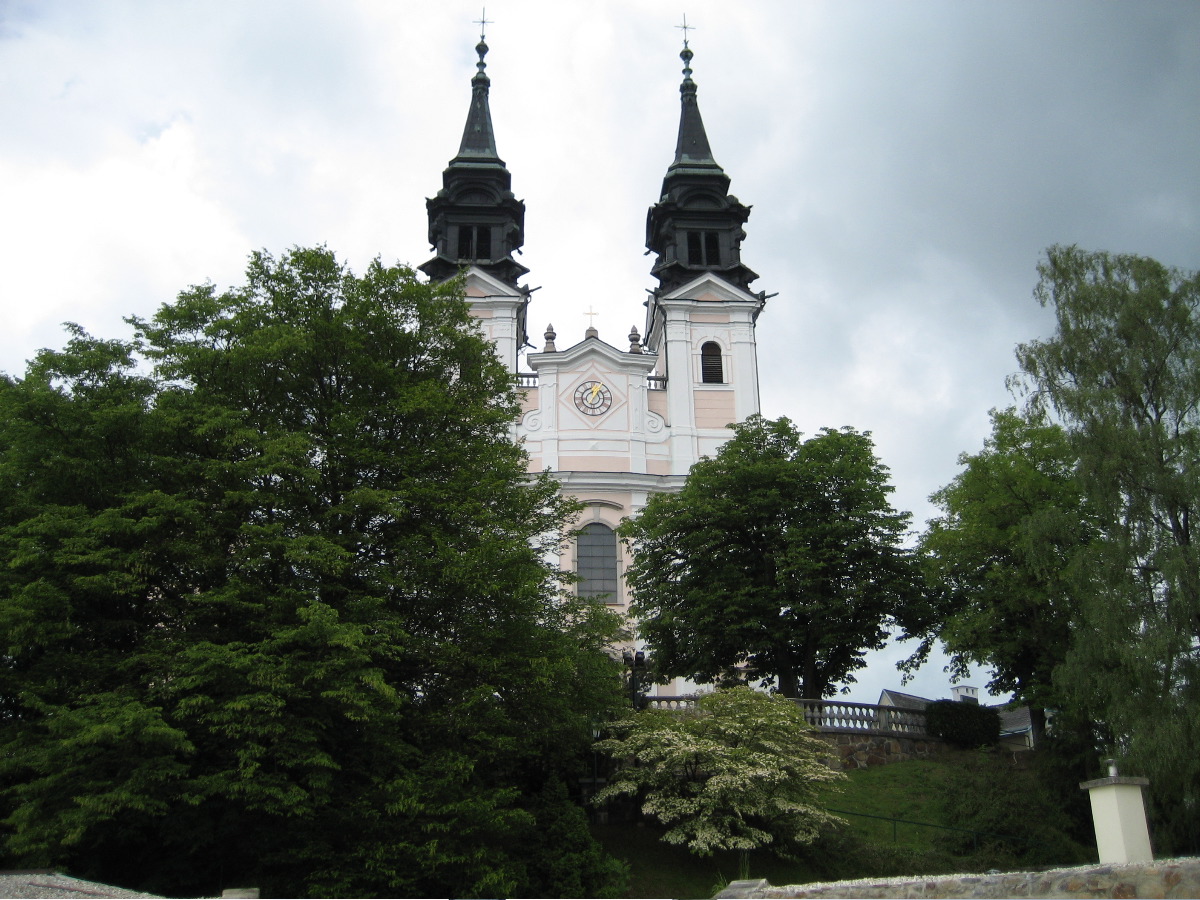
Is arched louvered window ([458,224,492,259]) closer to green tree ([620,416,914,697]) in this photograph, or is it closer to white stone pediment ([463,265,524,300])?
white stone pediment ([463,265,524,300])

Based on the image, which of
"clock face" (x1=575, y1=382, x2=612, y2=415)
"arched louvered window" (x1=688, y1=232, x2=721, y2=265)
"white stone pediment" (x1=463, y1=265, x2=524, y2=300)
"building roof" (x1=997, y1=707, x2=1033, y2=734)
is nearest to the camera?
"clock face" (x1=575, y1=382, x2=612, y2=415)

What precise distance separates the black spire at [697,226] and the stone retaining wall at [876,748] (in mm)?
20297

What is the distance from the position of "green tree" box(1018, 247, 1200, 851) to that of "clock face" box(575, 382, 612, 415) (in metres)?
18.0

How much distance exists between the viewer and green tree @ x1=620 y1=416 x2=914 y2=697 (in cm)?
2697

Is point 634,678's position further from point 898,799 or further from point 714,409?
point 714,409

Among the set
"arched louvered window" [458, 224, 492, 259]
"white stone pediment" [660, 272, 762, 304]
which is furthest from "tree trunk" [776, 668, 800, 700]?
"arched louvered window" [458, 224, 492, 259]

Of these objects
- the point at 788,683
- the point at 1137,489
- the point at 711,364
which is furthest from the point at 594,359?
the point at 1137,489

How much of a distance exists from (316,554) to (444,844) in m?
4.26

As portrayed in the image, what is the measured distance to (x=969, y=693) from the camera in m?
59.0

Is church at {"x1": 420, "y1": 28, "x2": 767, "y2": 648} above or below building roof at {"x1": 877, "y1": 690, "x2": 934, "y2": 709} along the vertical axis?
above

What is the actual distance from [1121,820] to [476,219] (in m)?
34.0

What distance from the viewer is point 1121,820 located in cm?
1305

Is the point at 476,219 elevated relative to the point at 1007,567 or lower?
elevated

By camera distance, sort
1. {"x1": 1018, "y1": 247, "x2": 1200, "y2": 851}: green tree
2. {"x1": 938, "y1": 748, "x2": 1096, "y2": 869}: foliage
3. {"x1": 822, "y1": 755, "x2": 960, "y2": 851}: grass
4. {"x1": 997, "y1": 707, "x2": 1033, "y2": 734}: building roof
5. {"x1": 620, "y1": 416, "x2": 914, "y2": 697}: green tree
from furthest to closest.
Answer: {"x1": 997, "y1": 707, "x2": 1033, "y2": 734}: building roof < {"x1": 620, "y1": 416, "x2": 914, "y2": 697}: green tree < {"x1": 822, "y1": 755, "x2": 960, "y2": 851}: grass < {"x1": 938, "y1": 748, "x2": 1096, "y2": 869}: foliage < {"x1": 1018, "y1": 247, "x2": 1200, "y2": 851}: green tree
